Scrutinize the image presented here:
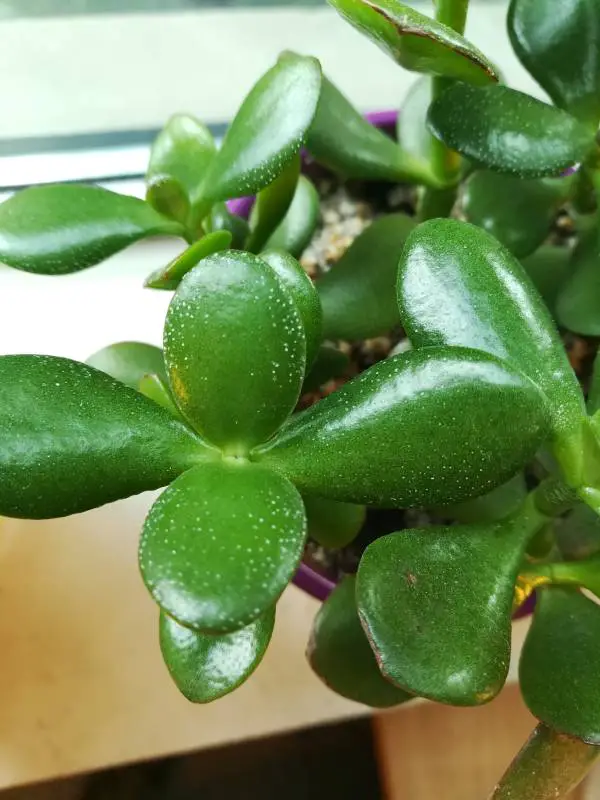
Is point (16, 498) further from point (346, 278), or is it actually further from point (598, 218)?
point (598, 218)

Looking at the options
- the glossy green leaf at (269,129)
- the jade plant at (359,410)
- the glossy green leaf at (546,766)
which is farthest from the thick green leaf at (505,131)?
the glossy green leaf at (546,766)

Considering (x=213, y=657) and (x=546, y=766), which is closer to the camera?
(x=213, y=657)

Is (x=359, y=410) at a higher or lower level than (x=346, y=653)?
higher

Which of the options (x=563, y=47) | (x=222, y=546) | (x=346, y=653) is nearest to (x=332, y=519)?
(x=346, y=653)

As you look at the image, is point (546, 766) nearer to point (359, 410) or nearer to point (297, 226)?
point (359, 410)

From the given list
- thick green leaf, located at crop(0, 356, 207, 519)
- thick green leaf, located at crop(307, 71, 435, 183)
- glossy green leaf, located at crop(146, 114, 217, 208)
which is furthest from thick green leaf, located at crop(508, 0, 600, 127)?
thick green leaf, located at crop(0, 356, 207, 519)

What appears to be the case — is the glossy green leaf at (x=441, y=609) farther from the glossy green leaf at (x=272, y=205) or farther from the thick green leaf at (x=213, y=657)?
the glossy green leaf at (x=272, y=205)
